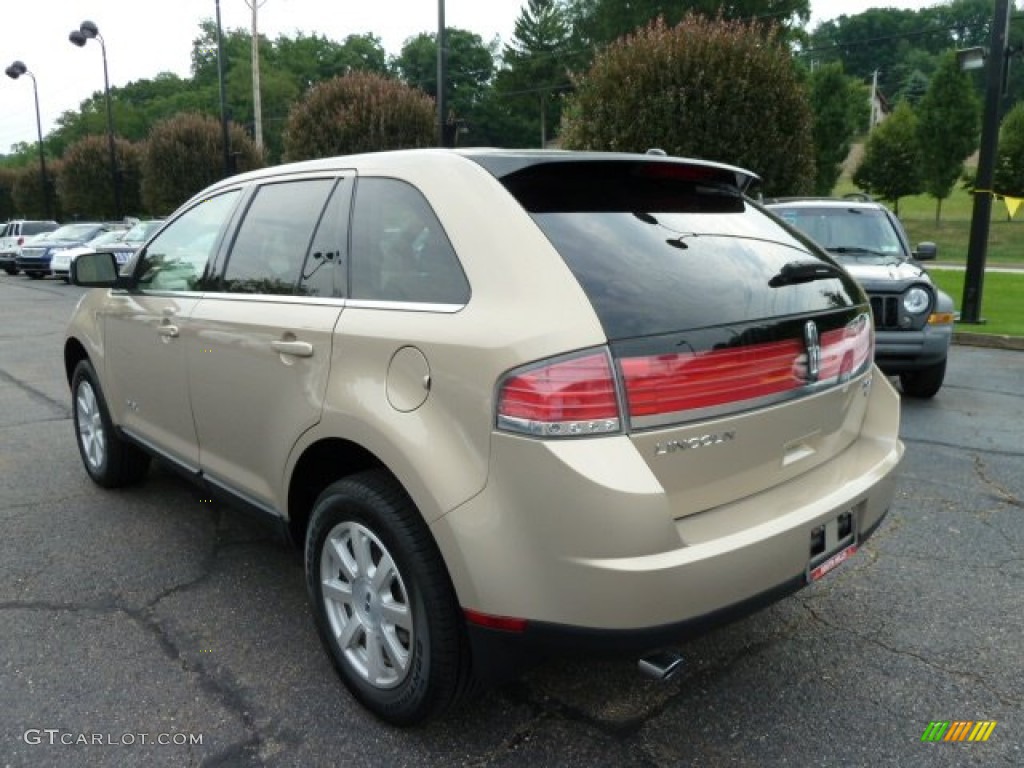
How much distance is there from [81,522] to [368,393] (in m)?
2.62

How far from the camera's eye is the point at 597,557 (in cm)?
194

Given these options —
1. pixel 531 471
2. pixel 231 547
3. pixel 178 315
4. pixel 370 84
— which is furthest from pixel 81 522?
pixel 370 84

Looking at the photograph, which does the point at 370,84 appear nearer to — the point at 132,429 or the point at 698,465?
the point at 132,429

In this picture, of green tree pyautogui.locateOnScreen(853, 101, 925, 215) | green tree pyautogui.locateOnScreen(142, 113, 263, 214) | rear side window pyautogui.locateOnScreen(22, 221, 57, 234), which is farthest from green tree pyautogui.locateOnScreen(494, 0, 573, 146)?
rear side window pyautogui.locateOnScreen(22, 221, 57, 234)

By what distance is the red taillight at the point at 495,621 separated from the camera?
2.03 m

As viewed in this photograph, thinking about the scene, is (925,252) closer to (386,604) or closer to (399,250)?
(399,250)

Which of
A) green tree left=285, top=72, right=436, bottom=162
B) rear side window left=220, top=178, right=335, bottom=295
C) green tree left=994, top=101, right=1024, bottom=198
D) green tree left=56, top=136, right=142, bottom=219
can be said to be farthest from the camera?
green tree left=56, top=136, right=142, bottom=219

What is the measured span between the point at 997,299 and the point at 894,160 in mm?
26059

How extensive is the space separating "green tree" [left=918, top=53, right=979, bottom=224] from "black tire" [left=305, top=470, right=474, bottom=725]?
38.4 m

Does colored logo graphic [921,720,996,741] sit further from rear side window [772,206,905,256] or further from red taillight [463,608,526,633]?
rear side window [772,206,905,256]

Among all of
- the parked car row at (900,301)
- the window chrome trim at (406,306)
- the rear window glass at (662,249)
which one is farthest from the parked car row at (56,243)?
the rear window glass at (662,249)

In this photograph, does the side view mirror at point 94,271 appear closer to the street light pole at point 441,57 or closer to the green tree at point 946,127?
the street light pole at point 441,57

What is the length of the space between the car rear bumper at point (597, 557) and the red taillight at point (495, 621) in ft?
0.05

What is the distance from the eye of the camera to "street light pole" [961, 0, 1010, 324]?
11.0m
